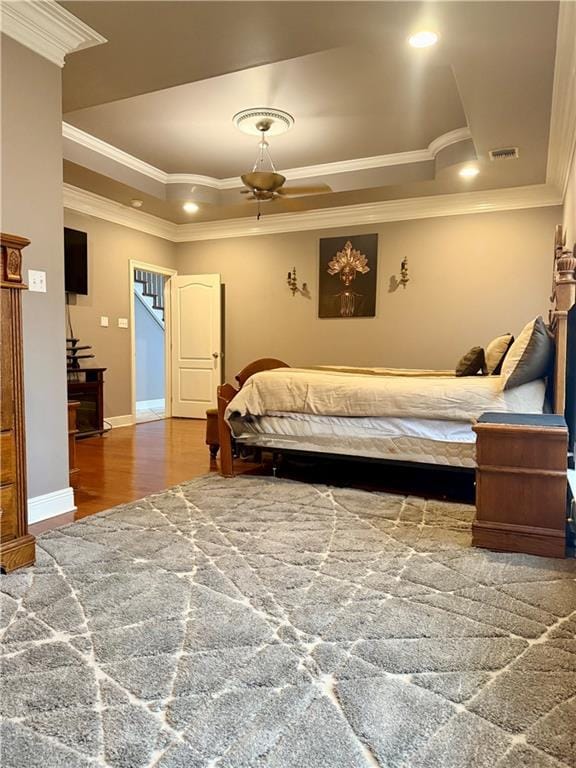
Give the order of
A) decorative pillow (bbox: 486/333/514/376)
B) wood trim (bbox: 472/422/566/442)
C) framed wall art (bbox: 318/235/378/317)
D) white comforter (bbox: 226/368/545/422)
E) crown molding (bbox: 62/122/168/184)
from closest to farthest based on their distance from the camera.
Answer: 1. wood trim (bbox: 472/422/566/442)
2. white comforter (bbox: 226/368/545/422)
3. decorative pillow (bbox: 486/333/514/376)
4. crown molding (bbox: 62/122/168/184)
5. framed wall art (bbox: 318/235/378/317)

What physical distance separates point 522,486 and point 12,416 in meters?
2.26

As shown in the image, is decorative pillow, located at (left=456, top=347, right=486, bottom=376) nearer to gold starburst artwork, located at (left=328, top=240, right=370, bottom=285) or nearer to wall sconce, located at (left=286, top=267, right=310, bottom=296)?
gold starburst artwork, located at (left=328, top=240, right=370, bottom=285)

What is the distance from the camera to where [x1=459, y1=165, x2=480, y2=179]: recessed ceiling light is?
4723 mm

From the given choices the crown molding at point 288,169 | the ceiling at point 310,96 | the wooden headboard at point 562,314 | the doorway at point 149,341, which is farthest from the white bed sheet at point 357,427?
the doorway at point 149,341

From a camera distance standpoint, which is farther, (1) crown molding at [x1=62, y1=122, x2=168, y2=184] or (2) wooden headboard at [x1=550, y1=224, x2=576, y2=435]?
(1) crown molding at [x1=62, y1=122, x2=168, y2=184]

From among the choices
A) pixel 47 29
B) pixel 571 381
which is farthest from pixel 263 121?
pixel 571 381

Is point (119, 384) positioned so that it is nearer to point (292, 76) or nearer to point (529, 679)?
point (292, 76)

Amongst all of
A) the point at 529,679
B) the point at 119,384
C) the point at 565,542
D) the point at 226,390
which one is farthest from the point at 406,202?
the point at 529,679

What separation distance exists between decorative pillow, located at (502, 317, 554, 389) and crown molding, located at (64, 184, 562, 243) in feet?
9.92

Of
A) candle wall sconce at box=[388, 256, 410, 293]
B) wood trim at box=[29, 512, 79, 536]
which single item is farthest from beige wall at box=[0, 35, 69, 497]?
candle wall sconce at box=[388, 256, 410, 293]

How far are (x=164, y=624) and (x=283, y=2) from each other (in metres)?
2.82

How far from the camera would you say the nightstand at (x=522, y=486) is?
2.30 m

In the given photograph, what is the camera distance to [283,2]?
250cm

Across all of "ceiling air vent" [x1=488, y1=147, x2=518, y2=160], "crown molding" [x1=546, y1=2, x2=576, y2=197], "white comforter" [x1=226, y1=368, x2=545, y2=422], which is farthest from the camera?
"ceiling air vent" [x1=488, y1=147, x2=518, y2=160]
